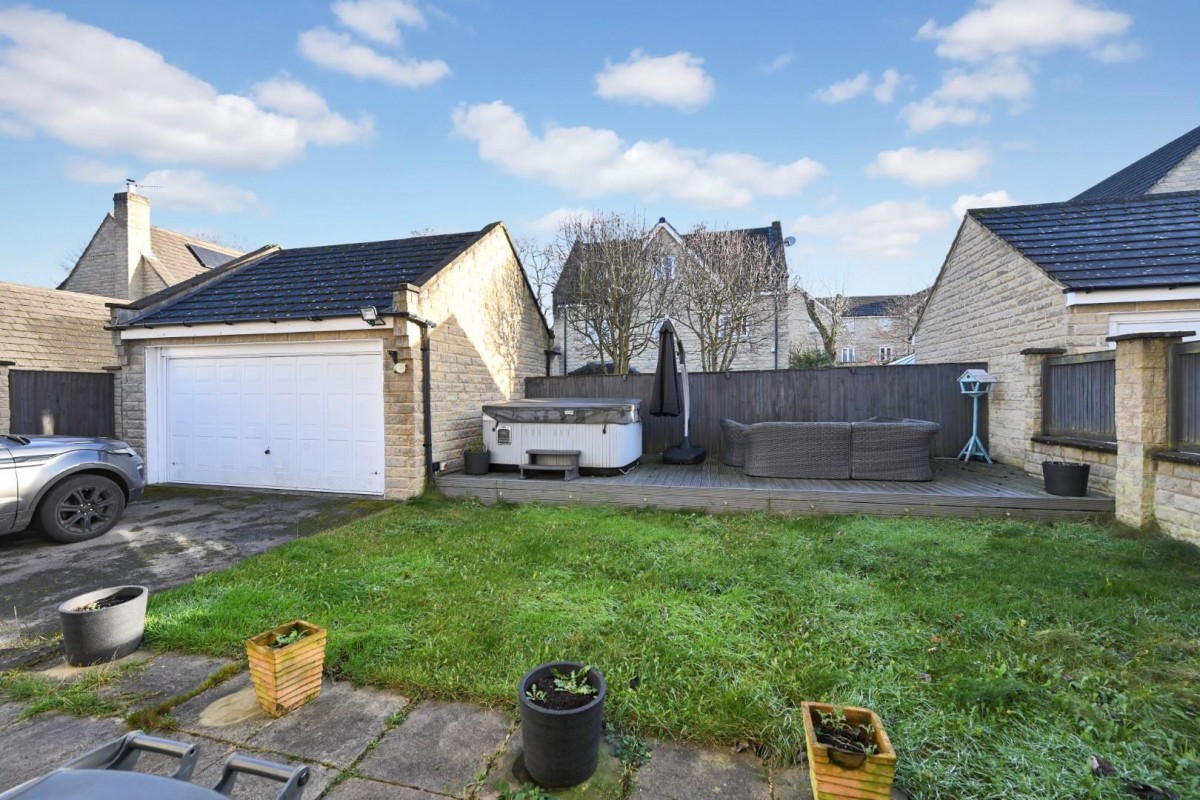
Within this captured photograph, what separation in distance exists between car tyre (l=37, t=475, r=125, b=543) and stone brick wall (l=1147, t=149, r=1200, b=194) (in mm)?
22041

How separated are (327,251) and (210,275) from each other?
81.9 inches

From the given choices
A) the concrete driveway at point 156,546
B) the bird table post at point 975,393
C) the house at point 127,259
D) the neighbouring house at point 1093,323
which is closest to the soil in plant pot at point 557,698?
the concrete driveway at point 156,546

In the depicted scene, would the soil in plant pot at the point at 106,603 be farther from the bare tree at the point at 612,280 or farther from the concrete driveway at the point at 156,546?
the bare tree at the point at 612,280

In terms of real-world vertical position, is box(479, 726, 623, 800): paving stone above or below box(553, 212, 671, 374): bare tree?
below

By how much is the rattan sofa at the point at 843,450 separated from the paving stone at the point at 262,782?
647 centimetres

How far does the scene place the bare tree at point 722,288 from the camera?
15.6 metres

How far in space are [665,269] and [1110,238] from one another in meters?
9.94

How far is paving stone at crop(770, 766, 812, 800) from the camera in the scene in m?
1.93

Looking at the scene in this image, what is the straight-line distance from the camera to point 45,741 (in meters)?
2.27

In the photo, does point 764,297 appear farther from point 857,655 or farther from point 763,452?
point 857,655

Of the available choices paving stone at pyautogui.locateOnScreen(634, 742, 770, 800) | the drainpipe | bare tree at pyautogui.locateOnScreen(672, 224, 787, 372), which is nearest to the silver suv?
the drainpipe

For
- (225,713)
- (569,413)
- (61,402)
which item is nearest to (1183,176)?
(569,413)

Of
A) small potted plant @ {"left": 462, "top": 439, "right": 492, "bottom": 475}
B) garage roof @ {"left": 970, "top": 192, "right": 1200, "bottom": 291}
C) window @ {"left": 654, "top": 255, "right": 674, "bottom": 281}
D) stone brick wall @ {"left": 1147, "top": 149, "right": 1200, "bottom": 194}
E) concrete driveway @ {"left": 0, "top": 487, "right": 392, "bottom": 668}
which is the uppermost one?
stone brick wall @ {"left": 1147, "top": 149, "right": 1200, "bottom": 194}

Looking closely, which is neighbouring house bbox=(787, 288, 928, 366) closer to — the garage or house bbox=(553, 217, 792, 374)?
house bbox=(553, 217, 792, 374)
